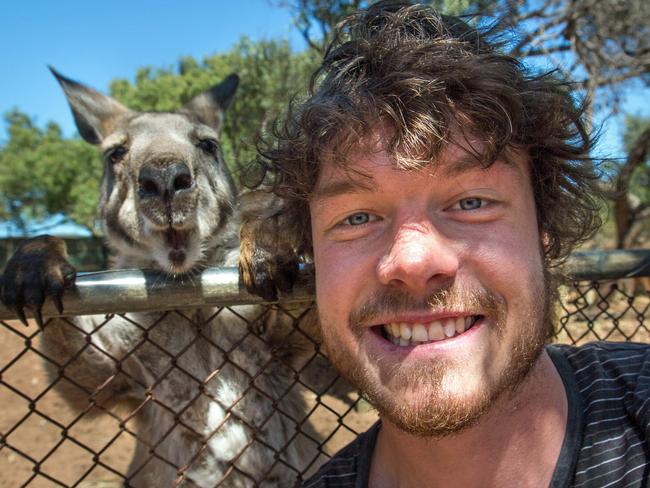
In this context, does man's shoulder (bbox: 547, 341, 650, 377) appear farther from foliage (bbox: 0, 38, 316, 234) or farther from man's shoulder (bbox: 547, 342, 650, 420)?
foliage (bbox: 0, 38, 316, 234)

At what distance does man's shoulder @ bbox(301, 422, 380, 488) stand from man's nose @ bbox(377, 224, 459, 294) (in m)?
0.68

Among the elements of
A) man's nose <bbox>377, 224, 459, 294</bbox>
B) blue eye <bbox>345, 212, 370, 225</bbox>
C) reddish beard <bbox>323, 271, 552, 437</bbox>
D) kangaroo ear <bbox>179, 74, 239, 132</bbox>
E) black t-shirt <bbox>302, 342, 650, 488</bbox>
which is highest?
kangaroo ear <bbox>179, 74, 239, 132</bbox>

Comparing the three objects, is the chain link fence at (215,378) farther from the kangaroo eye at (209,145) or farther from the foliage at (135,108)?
the foliage at (135,108)

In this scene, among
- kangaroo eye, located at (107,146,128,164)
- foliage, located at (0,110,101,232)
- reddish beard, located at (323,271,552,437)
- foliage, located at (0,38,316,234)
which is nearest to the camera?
Result: reddish beard, located at (323,271,552,437)

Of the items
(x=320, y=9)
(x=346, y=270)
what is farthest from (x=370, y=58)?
(x=320, y=9)

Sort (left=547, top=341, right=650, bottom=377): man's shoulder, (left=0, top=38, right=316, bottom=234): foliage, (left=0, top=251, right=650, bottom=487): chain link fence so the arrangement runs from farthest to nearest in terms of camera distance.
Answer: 1. (left=0, top=38, right=316, bottom=234): foliage
2. (left=0, top=251, right=650, bottom=487): chain link fence
3. (left=547, top=341, right=650, bottom=377): man's shoulder

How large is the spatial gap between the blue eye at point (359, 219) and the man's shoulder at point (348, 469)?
30.1 inches

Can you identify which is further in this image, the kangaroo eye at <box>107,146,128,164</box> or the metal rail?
the kangaroo eye at <box>107,146,128,164</box>

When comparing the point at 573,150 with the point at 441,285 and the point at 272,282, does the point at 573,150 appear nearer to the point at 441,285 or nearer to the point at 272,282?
the point at 441,285

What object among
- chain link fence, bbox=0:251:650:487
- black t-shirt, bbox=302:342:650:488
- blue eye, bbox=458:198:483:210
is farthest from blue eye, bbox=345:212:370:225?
chain link fence, bbox=0:251:650:487

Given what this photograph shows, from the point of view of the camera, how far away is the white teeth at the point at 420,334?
161 centimetres

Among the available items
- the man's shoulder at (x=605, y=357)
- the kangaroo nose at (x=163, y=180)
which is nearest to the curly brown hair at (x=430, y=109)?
the man's shoulder at (x=605, y=357)

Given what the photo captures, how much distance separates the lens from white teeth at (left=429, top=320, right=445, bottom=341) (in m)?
1.60

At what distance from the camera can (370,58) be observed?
1.88 meters
